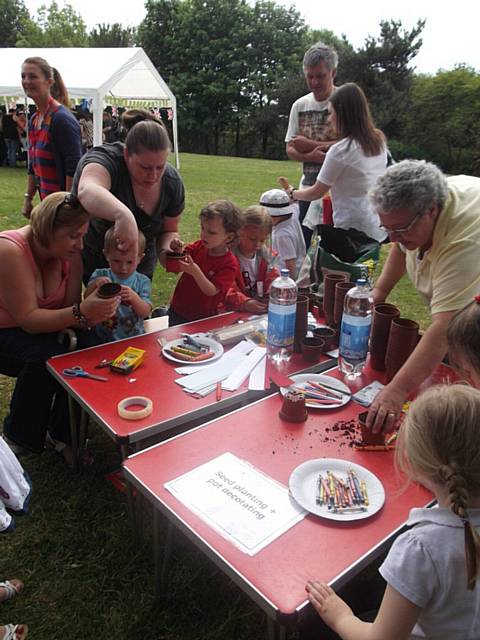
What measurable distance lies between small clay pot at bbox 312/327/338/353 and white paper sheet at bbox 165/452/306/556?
97cm

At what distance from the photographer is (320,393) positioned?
1970mm

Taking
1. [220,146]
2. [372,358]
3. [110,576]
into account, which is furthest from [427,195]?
[220,146]

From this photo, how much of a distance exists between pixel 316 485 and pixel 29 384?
1.61 meters

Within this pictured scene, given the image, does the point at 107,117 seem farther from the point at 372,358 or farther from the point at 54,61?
the point at 372,358

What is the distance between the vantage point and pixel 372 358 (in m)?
2.25

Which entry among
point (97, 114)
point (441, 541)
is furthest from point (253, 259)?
point (97, 114)

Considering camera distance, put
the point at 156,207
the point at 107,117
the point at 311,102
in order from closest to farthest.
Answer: the point at 156,207, the point at 311,102, the point at 107,117

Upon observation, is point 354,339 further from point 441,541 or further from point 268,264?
point 268,264

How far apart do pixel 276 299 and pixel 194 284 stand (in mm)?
955

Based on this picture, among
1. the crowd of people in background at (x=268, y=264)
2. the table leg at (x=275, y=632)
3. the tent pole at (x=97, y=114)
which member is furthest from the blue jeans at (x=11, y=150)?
the table leg at (x=275, y=632)

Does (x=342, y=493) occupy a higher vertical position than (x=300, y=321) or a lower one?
lower

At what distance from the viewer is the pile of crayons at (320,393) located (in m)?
1.92

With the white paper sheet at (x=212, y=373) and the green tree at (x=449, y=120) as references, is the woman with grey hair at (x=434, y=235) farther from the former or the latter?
the green tree at (x=449, y=120)

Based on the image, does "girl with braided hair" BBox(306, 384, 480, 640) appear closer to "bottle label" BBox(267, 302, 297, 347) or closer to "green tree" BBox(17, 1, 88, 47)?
"bottle label" BBox(267, 302, 297, 347)
